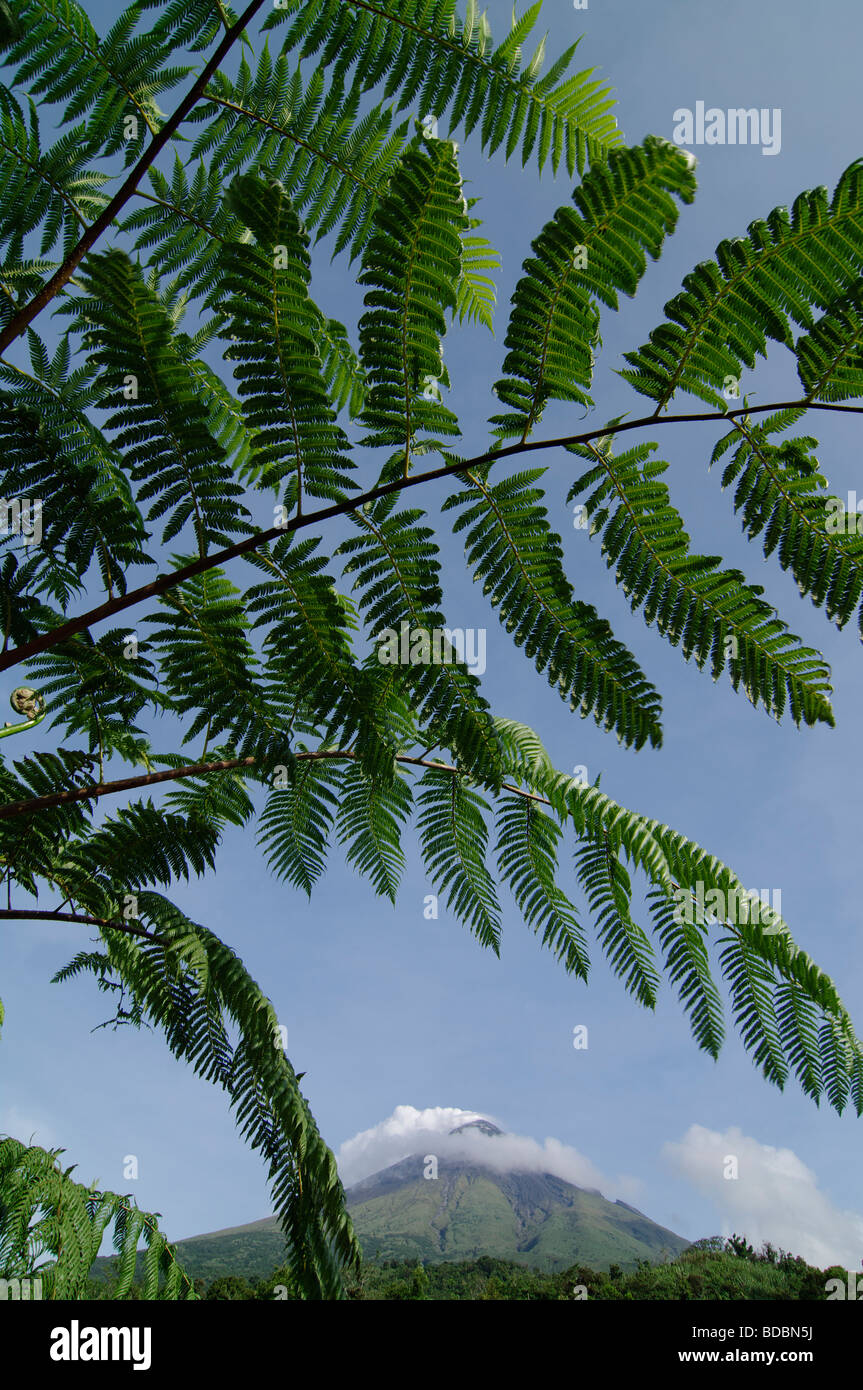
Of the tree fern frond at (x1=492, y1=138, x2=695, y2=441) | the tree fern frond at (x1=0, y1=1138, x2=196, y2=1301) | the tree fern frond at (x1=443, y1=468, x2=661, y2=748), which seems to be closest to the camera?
the tree fern frond at (x1=492, y1=138, x2=695, y2=441)

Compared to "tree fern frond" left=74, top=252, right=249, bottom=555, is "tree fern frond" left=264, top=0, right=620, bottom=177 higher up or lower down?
higher up

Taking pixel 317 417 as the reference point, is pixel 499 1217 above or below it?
below

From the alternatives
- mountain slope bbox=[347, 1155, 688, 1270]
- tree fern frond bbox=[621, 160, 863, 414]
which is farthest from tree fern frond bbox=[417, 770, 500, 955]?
mountain slope bbox=[347, 1155, 688, 1270]

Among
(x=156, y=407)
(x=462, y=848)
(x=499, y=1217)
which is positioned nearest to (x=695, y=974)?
(x=462, y=848)

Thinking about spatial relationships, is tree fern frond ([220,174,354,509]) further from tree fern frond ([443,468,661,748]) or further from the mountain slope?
the mountain slope

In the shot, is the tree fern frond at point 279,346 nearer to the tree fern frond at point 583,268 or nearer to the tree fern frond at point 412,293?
the tree fern frond at point 412,293

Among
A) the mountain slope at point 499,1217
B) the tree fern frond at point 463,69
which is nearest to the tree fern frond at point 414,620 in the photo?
the tree fern frond at point 463,69

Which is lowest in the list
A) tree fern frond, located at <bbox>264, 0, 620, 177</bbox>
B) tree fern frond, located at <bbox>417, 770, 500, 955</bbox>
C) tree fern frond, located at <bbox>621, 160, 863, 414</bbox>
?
tree fern frond, located at <bbox>417, 770, 500, 955</bbox>

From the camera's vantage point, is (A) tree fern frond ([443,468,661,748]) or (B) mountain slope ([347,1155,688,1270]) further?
(B) mountain slope ([347,1155,688,1270])

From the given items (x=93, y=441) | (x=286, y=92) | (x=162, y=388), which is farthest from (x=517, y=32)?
(x=93, y=441)

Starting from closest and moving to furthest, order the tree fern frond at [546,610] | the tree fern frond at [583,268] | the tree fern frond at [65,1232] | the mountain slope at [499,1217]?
the tree fern frond at [583,268], the tree fern frond at [546,610], the tree fern frond at [65,1232], the mountain slope at [499,1217]

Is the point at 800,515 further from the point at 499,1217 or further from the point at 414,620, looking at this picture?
the point at 499,1217
